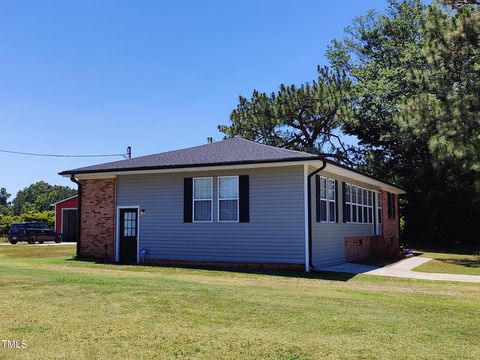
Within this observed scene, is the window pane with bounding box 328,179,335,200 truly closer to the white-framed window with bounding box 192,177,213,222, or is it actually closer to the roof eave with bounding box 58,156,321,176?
the roof eave with bounding box 58,156,321,176

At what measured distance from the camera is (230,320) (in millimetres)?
6359

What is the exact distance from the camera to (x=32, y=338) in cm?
522

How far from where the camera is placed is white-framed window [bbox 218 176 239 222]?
48.4ft

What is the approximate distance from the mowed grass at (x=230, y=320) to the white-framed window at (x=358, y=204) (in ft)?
25.3

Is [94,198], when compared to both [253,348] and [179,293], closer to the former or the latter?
[179,293]

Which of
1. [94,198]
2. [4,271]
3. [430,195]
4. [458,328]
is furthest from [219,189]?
[430,195]

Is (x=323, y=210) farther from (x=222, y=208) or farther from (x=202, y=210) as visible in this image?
(x=202, y=210)

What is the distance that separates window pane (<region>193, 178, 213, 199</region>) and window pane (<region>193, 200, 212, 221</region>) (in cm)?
16

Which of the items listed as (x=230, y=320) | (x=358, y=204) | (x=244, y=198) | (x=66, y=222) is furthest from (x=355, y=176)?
(x=66, y=222)

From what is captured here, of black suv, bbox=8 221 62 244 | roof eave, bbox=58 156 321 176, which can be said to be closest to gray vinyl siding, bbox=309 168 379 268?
roof eave, bbox=58 156 321 176

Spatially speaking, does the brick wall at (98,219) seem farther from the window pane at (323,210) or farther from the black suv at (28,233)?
the black suv at (28,233)

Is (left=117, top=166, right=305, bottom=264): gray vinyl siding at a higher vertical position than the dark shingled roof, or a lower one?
lower

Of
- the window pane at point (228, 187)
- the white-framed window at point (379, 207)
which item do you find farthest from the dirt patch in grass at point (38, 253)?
the white-framed window at point (379, 207)

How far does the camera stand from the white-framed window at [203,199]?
15.1 metres
